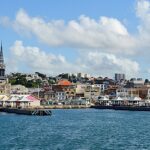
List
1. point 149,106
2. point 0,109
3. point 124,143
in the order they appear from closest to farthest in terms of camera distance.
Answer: point 124,143 < point 0,109 < point 149,106

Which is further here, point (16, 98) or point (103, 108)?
point (103, 108)

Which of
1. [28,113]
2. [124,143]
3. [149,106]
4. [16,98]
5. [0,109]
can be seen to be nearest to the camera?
[124,143]

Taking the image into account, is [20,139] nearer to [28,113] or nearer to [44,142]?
[44,142]

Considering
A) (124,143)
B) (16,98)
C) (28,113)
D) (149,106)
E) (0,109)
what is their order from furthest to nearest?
(149,106) < (16,98) < (0,109) < (28,113) < (124,143)

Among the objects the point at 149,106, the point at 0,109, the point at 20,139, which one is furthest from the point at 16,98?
the point at 20,139

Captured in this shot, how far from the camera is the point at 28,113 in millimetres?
127188

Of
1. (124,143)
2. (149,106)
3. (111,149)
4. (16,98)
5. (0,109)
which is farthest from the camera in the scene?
(149,106)

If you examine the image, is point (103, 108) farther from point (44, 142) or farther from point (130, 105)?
point (44, 142)

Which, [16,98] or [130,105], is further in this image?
[130,105]

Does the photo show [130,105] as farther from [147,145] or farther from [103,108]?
[147,145]

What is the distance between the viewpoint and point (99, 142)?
58062 millimetres

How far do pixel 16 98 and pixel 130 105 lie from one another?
151ft

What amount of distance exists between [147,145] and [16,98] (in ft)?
356

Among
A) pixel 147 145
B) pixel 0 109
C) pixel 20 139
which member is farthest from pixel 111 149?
pixel 0 109
